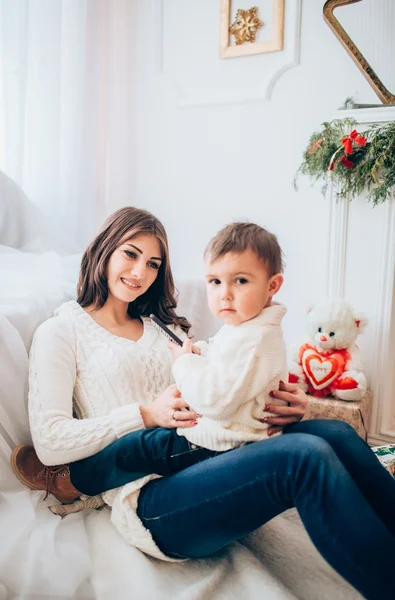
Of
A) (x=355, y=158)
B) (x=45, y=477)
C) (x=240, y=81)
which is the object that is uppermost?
(x=240, y=81)

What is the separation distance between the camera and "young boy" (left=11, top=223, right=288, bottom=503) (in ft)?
3.49

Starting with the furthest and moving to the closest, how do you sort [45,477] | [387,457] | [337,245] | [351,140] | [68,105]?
[68,105]
[337,245]
[351,140]
[387,457]
[45,477]

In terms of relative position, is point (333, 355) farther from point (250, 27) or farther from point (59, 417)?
point (250, 27)

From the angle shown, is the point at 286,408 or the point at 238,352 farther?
the point at 286,408

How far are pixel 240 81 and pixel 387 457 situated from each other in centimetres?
146

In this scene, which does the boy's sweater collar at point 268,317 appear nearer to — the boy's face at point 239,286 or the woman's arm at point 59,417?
the boy's face at point 239,286

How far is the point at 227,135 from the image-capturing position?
90.0 inches

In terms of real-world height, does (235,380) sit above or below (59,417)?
above

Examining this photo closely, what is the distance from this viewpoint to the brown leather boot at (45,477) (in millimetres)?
1222

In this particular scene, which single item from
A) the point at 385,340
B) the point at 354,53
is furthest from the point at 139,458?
the point at 354,53

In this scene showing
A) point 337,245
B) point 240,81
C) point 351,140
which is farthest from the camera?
point 240,81

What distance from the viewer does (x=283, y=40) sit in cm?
210

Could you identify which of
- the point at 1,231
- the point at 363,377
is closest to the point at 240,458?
the point at 363,377

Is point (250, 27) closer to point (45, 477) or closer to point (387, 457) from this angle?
point (387, 457)
